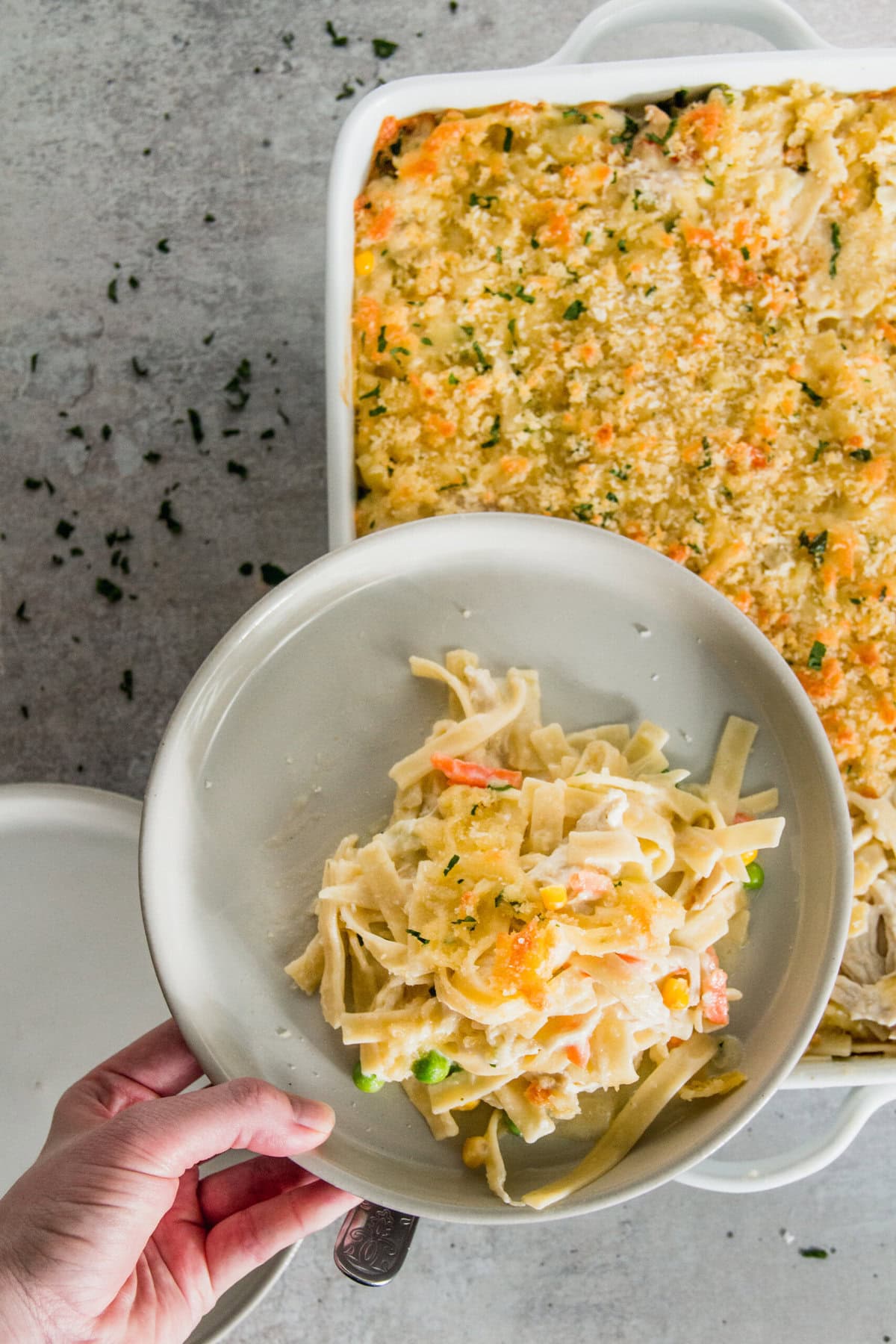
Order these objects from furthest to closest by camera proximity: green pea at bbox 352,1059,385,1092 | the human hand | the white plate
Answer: the white plate
green pea at bbox 352,1059,385,1092
the human hand

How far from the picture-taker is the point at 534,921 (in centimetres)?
180

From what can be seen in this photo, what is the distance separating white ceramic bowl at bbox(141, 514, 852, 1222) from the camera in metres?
1.96

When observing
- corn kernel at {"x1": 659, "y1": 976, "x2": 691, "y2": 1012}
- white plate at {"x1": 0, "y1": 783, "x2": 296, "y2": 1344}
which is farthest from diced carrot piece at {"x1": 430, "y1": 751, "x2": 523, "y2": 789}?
white plate at {"x1": 0, "y1": 783, "x2": 296, "y2": 1344}

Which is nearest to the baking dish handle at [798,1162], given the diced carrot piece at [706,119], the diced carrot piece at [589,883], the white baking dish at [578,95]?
the white baking dish at [578,95]

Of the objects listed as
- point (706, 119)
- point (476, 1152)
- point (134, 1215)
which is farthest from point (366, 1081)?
point (706, 119)

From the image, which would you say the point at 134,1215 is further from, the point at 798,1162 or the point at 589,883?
the point at 798,1162

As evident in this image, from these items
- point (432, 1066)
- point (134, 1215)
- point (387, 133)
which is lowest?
point (134, 1215)

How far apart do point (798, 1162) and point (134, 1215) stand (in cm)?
151

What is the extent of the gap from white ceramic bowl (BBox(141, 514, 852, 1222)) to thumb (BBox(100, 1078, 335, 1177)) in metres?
0.11

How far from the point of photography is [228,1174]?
2.25 meters

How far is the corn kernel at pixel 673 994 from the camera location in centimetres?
188

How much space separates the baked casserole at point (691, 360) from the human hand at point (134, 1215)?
1168 mm

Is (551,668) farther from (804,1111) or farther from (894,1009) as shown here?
(804,1111)

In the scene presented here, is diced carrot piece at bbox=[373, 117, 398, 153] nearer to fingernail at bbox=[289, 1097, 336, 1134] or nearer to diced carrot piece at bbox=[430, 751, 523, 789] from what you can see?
diced carrot piece at bbox=[430, 751, 523, 789]
